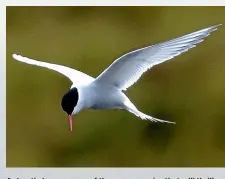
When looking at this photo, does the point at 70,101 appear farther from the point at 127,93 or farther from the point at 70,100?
the point at 127,93

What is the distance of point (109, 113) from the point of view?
2.65 m

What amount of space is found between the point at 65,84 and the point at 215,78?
63 centimetres

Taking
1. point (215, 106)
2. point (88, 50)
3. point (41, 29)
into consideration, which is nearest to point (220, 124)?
point (215, 106)

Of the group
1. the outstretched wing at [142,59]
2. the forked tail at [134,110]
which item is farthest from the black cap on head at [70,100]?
the forked tail at [134,110]

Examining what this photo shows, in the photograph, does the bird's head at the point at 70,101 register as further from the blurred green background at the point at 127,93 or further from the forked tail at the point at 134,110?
the forked tail at the point at 134,110

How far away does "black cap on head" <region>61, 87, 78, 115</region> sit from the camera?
2.60m

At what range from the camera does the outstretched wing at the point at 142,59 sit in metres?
2.52

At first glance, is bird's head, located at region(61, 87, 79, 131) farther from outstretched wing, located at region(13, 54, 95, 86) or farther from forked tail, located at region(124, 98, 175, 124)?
forked tail, located at region(124, 98, 175, 124)

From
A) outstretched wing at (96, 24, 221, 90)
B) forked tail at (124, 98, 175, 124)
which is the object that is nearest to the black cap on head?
outstretched wing at (96, 24, 221, 90)

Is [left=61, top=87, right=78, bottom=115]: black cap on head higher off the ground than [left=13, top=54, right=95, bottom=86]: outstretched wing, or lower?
lower

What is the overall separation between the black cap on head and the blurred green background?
0.04 metres

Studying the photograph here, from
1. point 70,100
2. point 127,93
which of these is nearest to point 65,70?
point 70,100

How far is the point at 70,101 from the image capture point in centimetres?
261

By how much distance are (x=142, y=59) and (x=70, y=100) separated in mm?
343
